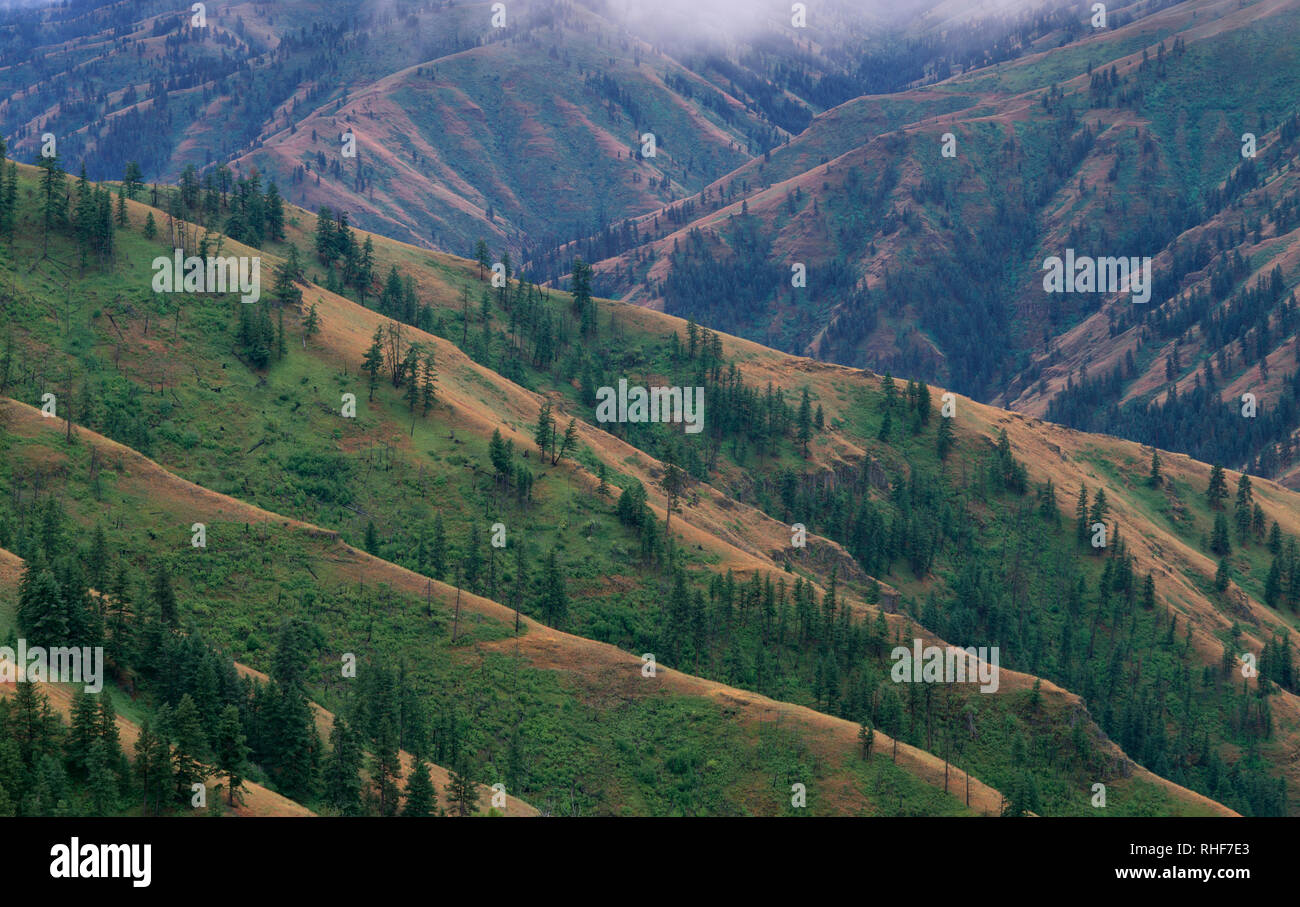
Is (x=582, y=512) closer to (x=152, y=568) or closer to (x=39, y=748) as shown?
(x=152, y=568)

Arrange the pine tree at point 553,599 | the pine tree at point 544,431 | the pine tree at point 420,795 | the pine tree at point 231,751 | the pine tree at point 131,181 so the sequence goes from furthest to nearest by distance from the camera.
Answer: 1. the pine tree at point 131,181
2. the pine tree at point 544,431
3. the pine tree at point 553,599
4. the pine tree at point 420,795
5. the pine tree at point 231,751

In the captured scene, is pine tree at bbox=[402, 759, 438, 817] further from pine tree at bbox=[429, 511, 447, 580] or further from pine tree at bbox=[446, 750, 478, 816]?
pine tree at bbox=[429, 511, 447, 580]

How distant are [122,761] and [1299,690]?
168 meters

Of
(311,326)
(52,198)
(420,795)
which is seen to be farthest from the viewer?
(52,198)

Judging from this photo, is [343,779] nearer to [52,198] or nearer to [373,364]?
[373,364]

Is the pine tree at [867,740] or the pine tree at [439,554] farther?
the pine tree at [439,554]

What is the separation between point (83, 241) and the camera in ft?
535

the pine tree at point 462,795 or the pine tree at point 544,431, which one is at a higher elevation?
the pine tree at point 544,431

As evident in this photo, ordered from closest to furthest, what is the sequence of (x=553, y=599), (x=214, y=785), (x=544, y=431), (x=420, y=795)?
(x=214, y=785), (x=420, y=795), (x=553, y=599), (x=544, y=431)

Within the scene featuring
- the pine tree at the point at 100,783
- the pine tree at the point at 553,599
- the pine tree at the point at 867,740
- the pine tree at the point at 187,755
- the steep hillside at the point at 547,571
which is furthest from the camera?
the pine tree at the point at 553,599
